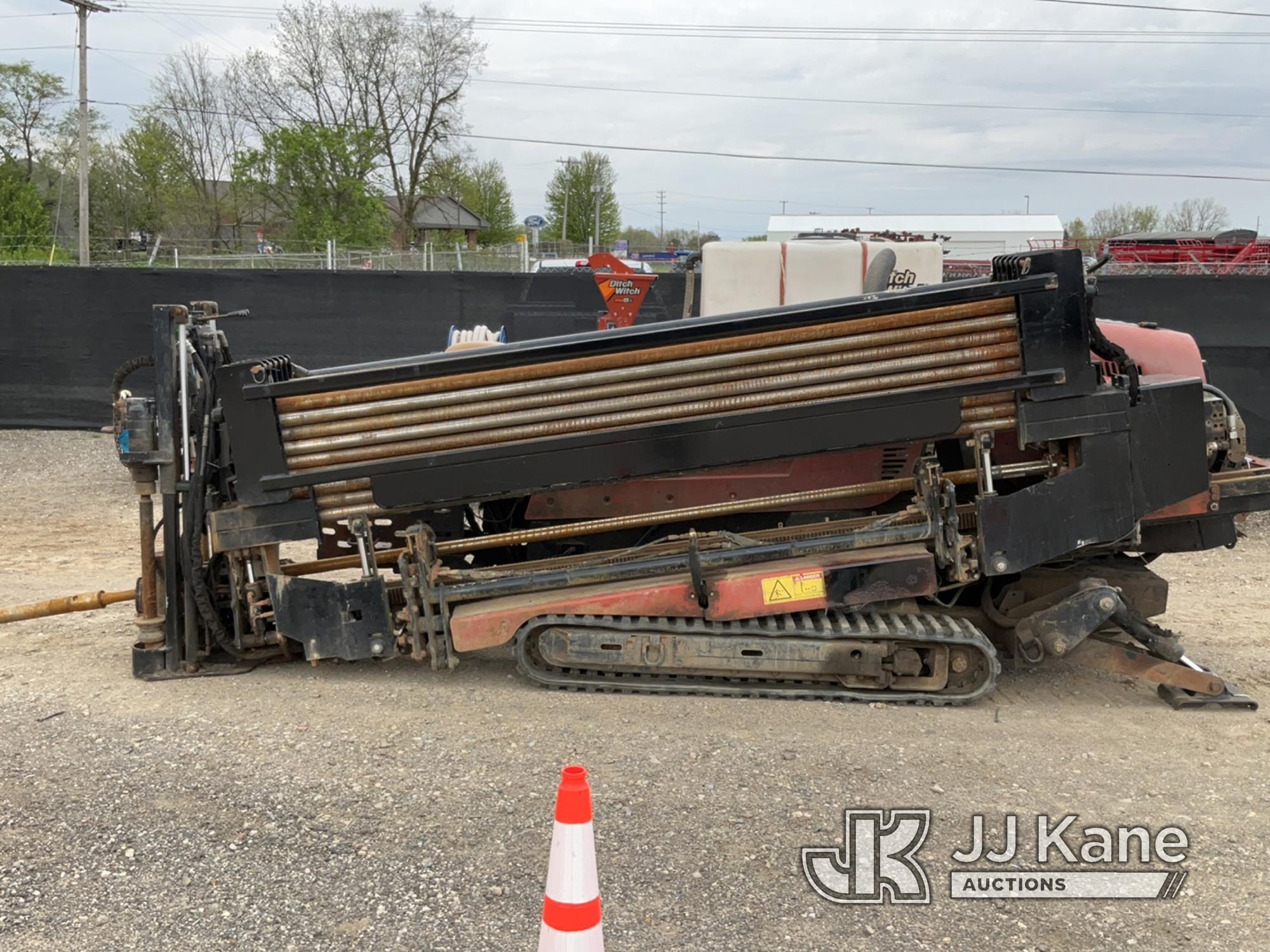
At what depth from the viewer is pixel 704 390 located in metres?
4.86

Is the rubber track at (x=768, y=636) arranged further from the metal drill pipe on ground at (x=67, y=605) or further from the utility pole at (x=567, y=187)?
the utility pole at (x=567, y=187)

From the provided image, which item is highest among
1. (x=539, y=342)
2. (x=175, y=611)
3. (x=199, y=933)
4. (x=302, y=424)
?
(x=539, y=342)

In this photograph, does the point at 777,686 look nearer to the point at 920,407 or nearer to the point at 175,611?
the point at 920,407

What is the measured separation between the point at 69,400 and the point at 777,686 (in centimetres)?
1133

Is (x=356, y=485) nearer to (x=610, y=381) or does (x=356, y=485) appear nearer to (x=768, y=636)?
(x=610, y=381)

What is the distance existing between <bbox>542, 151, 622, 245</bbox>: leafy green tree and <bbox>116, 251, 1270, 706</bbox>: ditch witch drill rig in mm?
68003

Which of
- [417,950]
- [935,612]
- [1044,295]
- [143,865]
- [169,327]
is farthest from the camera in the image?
[935,612]

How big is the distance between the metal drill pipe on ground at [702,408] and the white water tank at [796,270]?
5.41ft

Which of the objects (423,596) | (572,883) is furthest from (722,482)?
(572,883)

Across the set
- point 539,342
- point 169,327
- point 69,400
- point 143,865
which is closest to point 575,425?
point 539,342

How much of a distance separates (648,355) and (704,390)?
29 centimetres

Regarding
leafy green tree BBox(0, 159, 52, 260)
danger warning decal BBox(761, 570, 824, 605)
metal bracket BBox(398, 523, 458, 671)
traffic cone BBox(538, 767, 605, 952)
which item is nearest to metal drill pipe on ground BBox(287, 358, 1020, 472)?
metal bracket BBox(398, 523, 458, 671)

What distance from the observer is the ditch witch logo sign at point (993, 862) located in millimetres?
3416

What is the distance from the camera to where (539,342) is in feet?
15.9
